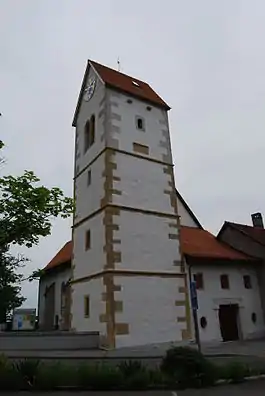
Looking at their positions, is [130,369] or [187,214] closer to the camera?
[130,369]

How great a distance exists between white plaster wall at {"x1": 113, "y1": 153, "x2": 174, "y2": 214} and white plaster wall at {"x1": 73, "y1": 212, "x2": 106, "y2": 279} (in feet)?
5.99

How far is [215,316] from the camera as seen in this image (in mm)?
21156

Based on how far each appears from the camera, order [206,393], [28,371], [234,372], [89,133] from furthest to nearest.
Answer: [89,133]
[234,372]
[28,371]
[206,393]

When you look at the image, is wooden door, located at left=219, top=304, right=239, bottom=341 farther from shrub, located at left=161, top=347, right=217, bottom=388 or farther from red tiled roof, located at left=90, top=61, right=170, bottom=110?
red tiled roof, located at left=90, top=61, right=170, bottom=110

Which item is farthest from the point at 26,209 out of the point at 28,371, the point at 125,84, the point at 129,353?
the point at 125,84

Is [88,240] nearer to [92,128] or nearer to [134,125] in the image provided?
[92,128]

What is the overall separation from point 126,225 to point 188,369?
454 inches

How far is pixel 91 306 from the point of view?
19.2 meters

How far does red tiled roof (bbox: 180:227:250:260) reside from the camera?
2250 cm

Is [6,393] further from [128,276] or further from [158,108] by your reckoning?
[158,108]

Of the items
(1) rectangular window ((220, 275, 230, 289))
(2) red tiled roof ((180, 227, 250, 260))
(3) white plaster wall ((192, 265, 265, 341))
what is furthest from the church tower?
(1) rectangular window ((220, 275, 230, 289))

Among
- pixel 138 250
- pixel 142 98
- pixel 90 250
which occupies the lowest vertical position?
pixel 138 250

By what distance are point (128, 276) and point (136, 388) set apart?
10.5m

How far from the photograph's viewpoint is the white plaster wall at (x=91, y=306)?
18.2 m
